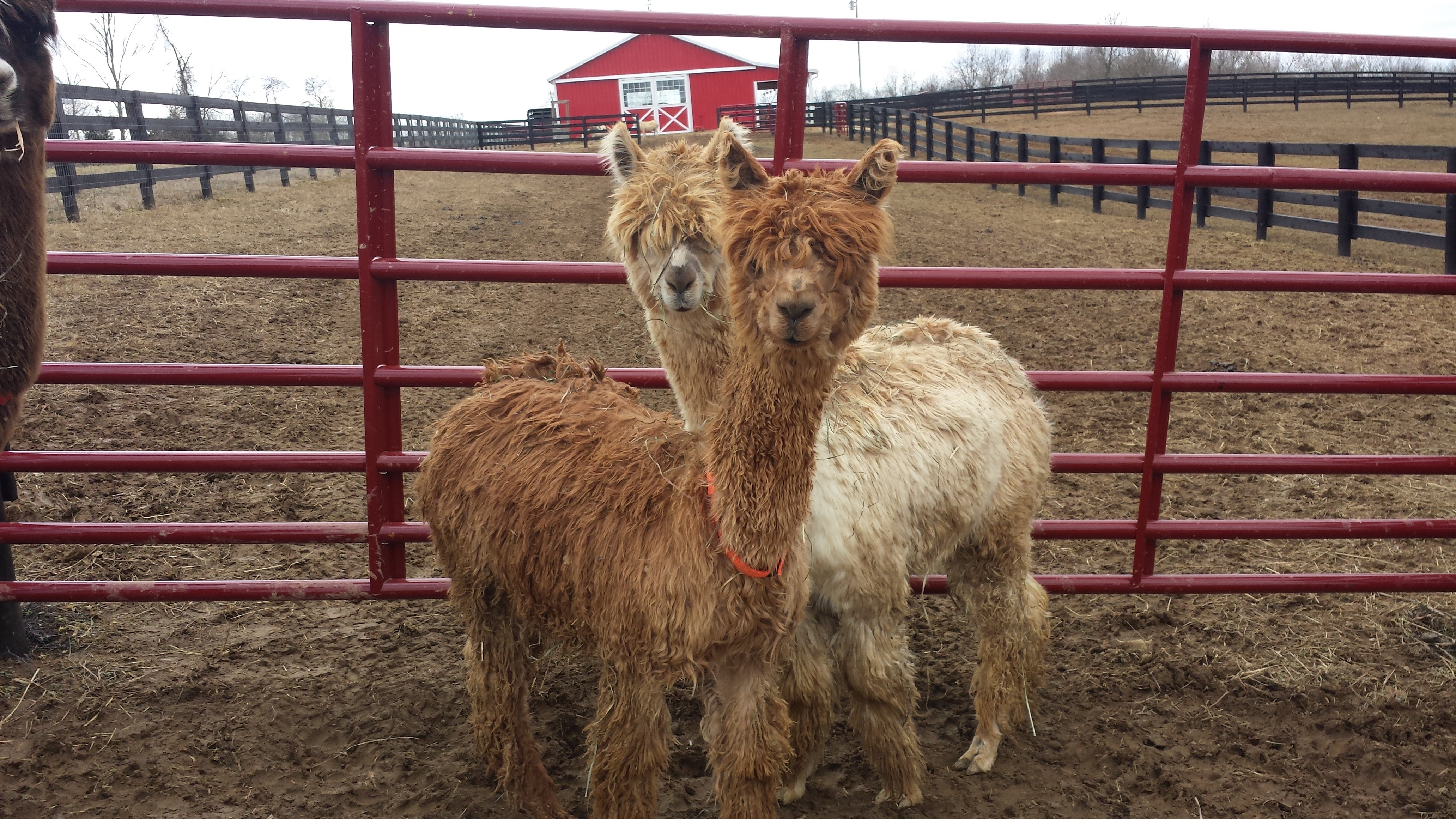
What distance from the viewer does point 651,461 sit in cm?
261

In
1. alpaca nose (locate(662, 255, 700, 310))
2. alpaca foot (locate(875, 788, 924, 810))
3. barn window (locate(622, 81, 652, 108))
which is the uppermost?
barn window (locate(622, 81, 652, 108))

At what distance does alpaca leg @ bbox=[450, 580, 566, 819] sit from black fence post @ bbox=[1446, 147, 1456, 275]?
10.9 meters

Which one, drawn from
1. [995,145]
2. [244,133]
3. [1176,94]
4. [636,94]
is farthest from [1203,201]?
[636,94]

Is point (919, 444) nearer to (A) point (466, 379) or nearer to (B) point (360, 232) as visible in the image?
(A) point (466, 379)

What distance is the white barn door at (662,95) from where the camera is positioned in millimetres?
34562

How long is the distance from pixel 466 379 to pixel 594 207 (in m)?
15.4

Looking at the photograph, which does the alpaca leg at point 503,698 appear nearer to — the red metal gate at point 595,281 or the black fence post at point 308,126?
the red metal gate at point 595,281

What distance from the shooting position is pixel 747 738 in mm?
2418

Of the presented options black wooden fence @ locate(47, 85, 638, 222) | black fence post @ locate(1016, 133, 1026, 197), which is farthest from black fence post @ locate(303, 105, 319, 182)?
black fence post @ locate(1016, 133, 1026, 197)

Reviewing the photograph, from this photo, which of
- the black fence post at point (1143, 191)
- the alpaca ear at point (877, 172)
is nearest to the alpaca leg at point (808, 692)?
the alpaca ear at point (877, 172)

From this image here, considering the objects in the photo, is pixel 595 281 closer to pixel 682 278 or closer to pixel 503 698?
pixel 682 278

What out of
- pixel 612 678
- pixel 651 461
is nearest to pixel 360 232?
pixel 651 461

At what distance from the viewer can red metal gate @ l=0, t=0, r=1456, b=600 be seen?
3139 millimetres

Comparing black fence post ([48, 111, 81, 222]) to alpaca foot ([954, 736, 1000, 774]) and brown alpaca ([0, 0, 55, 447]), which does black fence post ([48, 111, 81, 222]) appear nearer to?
brown alpaca ([0, 0, 55, 447])
